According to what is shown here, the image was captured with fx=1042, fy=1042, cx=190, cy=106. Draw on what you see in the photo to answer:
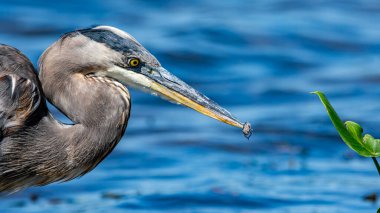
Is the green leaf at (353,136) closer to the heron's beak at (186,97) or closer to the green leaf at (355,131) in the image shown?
the green leaf at (355,131)

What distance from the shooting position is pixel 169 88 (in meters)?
6.16

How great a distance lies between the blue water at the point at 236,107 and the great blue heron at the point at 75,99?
2.21m

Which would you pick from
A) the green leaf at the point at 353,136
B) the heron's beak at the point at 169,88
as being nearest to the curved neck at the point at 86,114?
the heron's beak at the point at 169,88

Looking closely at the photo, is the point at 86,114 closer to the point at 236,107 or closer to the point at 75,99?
the point at 75,99

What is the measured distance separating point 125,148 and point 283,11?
5.45 meters

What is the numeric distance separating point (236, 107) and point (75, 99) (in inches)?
213

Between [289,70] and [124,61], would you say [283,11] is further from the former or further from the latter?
[124,61]

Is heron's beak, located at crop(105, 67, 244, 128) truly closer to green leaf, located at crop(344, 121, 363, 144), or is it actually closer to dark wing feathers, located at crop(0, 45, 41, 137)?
dark wing feathers, located at crop(0, 45, 41, 137)

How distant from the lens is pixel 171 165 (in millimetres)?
9617

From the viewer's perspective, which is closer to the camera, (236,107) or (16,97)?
(16,97)

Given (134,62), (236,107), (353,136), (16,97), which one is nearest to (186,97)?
(134,62)

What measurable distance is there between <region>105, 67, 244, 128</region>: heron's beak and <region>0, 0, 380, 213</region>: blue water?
96.4 inches

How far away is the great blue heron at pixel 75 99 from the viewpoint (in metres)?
6.02

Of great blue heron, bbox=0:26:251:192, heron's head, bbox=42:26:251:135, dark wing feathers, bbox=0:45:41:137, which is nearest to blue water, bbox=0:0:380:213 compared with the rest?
great blue heron, bbox=0:26:251:192
